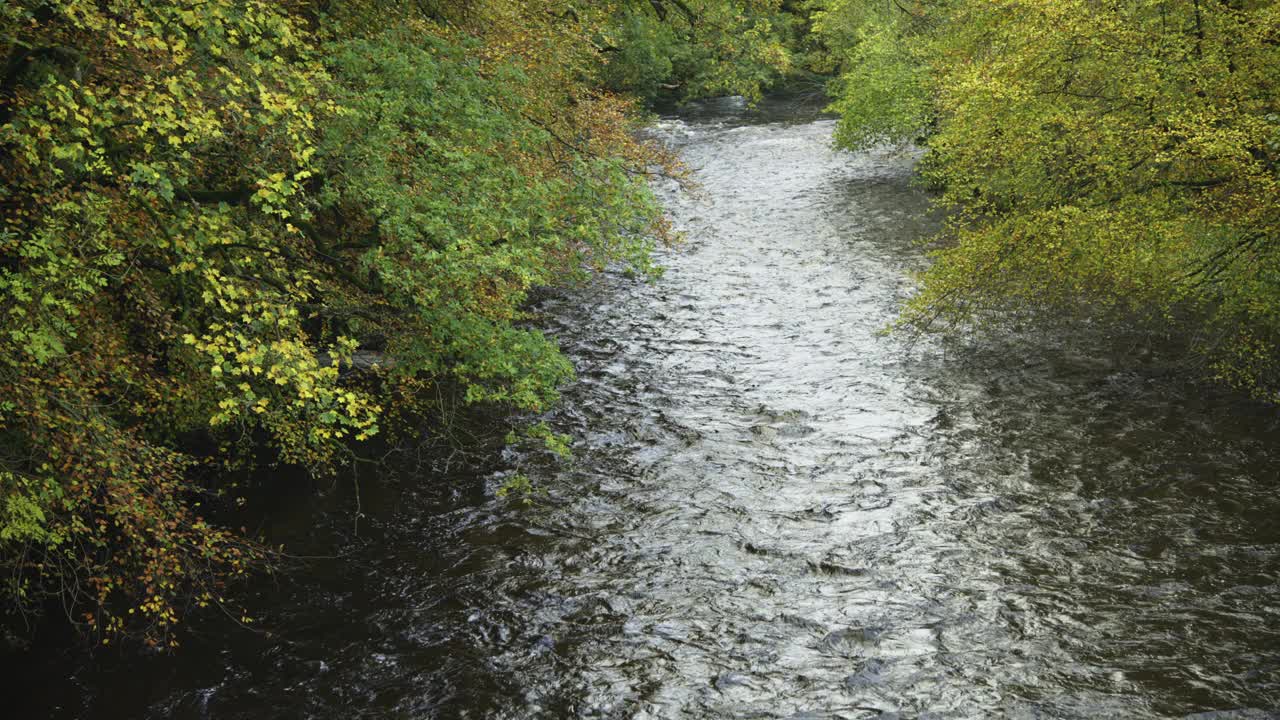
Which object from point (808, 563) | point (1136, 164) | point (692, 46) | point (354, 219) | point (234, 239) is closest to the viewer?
point (234, 239)

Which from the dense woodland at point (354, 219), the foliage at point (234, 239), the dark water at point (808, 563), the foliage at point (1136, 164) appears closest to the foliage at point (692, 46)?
the dense woodland at point (354, 219)

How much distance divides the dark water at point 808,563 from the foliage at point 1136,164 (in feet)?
5.01

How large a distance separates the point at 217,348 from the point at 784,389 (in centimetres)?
1035

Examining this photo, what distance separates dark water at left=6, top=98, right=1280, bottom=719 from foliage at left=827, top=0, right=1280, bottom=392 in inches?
60.2

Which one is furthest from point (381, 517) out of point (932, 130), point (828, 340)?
point (932, 130)

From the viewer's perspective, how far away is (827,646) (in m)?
9.33

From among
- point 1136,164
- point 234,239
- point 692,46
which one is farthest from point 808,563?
point 692,46

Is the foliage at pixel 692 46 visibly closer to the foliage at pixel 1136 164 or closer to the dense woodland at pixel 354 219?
the dense woodland at pixel 354 219

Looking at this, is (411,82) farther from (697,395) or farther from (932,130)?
(932,130)

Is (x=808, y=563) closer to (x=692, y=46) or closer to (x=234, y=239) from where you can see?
(x=234, y=239)

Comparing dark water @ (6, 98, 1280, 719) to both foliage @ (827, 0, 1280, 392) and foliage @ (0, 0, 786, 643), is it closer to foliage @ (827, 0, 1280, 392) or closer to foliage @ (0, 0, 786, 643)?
foliage @ (0, 0, 786, 643)

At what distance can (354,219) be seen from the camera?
11.9 meters

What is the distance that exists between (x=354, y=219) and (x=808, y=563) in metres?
7.02

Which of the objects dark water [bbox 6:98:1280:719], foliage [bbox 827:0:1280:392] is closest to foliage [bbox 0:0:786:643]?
dark water [bbox 6:98:1280:719]
